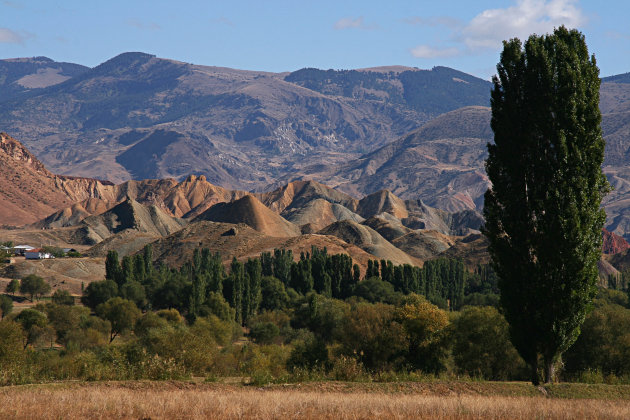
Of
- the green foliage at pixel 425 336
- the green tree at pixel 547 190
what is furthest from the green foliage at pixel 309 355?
the green tree at pixel 547 190

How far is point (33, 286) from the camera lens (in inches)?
5404

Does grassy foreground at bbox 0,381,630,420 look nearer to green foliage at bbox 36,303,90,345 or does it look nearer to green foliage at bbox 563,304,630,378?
green foliage at bbox 563,304,630,378

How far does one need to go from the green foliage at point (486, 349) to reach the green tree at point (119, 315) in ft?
204

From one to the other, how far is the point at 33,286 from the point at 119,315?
157ft

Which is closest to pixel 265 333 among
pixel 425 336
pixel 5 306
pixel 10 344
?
pixel 10 344

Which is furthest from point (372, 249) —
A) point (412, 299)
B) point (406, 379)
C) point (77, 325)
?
point (406, 379)

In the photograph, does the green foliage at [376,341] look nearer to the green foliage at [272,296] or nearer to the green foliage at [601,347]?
the green foliage at [601,347]

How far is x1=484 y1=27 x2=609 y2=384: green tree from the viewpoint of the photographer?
26.1 metres

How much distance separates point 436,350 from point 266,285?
7224 cm

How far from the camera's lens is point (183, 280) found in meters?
124

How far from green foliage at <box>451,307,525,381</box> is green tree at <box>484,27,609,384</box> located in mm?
21207

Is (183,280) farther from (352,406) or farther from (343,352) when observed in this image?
(352,406)

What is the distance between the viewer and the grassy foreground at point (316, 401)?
1992 cm

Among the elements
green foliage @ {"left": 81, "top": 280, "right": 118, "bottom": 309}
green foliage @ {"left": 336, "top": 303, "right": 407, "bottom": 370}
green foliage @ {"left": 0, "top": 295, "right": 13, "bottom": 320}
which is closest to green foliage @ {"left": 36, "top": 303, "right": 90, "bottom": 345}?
green foliage @ {"left": 0, "top": 295, "right": 13, "bottom": 320}
